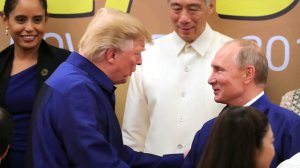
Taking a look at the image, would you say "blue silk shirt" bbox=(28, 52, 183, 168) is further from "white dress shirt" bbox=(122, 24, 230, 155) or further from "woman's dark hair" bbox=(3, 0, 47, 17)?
"woman's dark hair" bbox=(3, 0, 47, 17)

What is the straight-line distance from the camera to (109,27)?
7.47 ft

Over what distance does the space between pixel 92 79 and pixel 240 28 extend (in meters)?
1.24

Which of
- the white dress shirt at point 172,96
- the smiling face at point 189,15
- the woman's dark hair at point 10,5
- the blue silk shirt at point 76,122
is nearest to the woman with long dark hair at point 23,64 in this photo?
the woman's dark hair at point 10,5

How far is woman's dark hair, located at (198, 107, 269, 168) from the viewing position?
181 cm

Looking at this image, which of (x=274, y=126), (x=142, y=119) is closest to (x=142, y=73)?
(x=142, y=119)

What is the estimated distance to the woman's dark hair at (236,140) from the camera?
5.94 feet

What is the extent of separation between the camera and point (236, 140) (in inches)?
71.7

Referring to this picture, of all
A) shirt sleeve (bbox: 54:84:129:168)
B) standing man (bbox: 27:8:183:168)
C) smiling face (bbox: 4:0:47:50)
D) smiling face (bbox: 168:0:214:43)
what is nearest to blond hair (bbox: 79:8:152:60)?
standing man (bbox: 27:8:183:168)

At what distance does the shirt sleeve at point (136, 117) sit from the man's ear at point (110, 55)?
0.82m

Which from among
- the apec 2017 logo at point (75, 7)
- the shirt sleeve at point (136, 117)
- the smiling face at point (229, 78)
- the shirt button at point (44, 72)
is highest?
the apec 2017 logo at point (75, 7)

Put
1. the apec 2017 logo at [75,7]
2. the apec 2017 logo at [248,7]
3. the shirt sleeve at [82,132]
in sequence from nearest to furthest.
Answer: the shirt sleeve at [82,132]
the apec 2017 logo at [248,7]
the apec 2017 logo at [75,7]

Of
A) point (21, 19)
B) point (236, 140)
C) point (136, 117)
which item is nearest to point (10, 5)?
point (21, 19)

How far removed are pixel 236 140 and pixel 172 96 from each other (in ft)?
4.22

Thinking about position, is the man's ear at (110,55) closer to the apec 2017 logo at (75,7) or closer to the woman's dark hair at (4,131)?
the woman's dark hair at (4,131)
